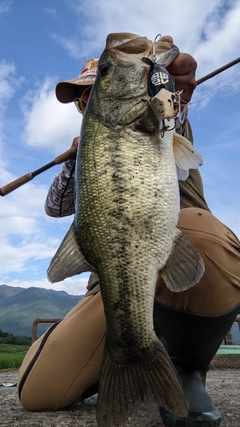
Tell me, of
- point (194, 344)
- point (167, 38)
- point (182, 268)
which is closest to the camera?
point (182, 268)

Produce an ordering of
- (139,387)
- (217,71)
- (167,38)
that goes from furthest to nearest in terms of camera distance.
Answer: (217,71) < (167,38) < (139,387)

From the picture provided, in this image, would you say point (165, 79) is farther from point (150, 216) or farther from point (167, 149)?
point (150, 216)

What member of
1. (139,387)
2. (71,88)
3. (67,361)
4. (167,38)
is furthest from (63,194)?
(139,387)

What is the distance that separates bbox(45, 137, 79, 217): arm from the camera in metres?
3.45

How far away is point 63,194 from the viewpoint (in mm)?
3539

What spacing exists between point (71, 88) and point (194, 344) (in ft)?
8.09

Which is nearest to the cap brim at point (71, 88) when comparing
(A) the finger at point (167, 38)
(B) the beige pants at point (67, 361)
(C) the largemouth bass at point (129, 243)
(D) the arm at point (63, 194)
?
(D) the arm at point (63, 194)

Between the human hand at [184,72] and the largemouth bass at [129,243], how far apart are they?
38 cm

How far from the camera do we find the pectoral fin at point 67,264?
182cm

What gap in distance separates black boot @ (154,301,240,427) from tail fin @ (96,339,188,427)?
0.38 meters

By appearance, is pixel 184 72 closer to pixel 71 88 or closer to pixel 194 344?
pixel 71 88

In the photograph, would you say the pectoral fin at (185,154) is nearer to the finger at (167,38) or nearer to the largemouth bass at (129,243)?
the largemouth bass at (129,243)

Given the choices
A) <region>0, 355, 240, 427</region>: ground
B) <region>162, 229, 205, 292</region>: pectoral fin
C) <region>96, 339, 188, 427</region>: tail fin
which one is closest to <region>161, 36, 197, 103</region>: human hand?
<region>162, 229, 205, 292</region>: pectoral fin

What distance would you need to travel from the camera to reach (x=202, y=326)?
2.00m
